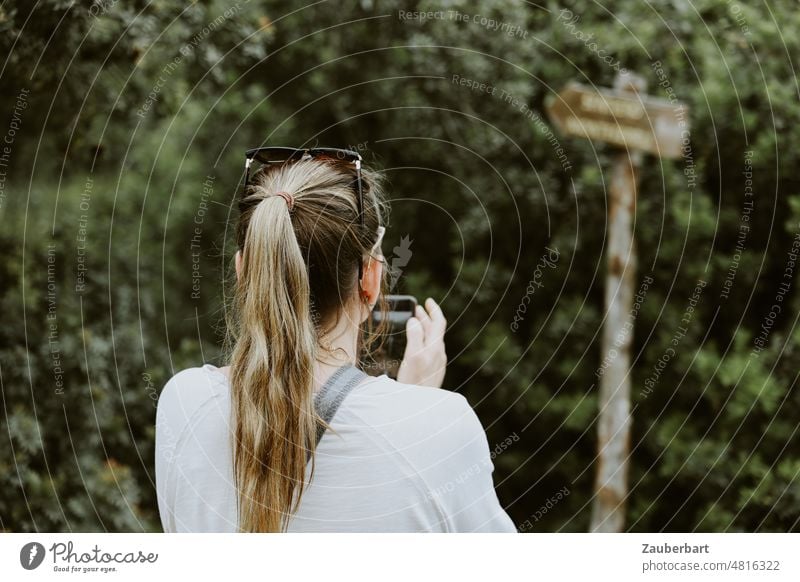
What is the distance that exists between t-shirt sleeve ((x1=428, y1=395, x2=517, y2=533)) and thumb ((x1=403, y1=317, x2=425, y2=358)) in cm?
28

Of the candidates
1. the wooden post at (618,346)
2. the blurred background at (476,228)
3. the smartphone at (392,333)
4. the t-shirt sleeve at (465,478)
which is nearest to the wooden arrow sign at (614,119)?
the wooden post at (618,346)

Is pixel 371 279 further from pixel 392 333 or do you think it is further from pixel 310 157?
pixel 392 333

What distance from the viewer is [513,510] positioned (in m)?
3.21

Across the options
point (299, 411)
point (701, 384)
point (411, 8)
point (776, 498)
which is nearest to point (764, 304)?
point (701, 384)

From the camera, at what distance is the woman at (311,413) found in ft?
3.19

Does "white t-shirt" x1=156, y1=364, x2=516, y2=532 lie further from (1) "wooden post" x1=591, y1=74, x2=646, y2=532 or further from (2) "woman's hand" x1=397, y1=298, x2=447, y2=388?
(1) "wooden post" x1=591, y1=74, x2=646, y2=532

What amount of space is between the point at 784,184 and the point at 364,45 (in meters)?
1.72

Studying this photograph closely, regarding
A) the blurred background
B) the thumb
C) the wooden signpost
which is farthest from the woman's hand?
the wooden signpost

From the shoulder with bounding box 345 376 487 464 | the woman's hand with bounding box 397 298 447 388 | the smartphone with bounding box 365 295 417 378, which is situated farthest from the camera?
the smartphone with bounding box 365 295 417 378

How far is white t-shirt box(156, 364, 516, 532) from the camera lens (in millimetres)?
957

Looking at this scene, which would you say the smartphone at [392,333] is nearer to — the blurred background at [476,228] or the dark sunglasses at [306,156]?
the dark sunglasses at [306,156]

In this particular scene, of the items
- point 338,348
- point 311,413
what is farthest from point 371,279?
point 311,413

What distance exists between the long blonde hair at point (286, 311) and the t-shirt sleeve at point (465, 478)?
182 mm

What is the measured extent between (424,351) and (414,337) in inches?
1.2
